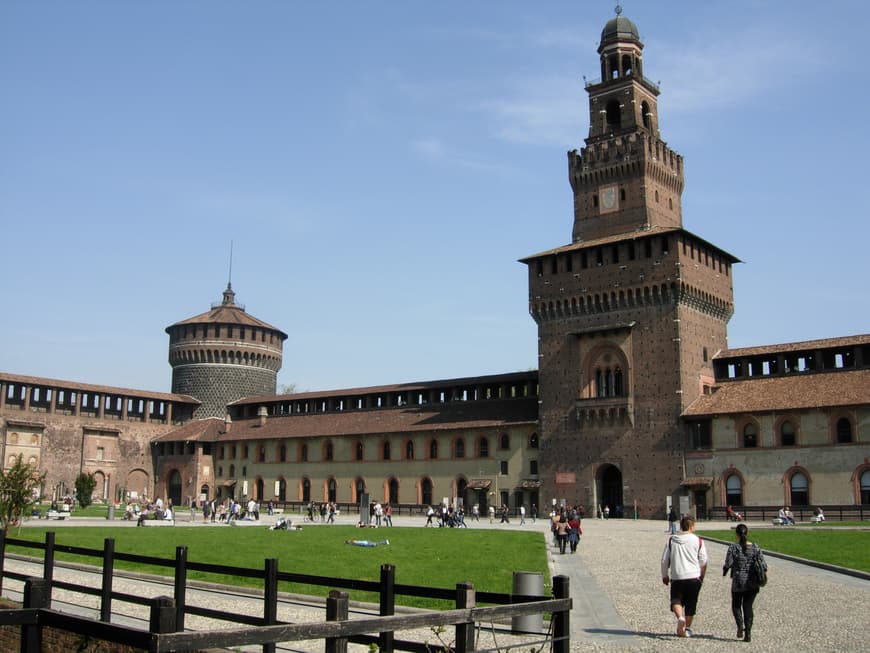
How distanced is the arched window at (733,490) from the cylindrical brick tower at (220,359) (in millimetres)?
47697

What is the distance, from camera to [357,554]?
24656 millimetres

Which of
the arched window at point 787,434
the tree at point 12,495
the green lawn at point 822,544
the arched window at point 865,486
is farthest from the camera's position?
the arched window at point 787,434

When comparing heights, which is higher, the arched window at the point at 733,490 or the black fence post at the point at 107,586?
the arched window at the point at 733,490

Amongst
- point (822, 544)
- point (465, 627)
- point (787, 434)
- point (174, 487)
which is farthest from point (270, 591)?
point (174, 487)

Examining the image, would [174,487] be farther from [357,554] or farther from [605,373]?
[357,554]

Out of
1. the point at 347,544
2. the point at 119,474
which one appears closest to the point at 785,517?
the point at 347,544

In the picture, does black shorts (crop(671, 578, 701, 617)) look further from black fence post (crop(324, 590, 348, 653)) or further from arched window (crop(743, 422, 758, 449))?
arched window (crop(743, 422, 758, 449))

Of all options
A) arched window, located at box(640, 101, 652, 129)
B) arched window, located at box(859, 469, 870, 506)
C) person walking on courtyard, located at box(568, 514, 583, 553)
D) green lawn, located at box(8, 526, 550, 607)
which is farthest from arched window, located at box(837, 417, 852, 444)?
person walking on courtyard, located at box(568, 514, 583, 553)

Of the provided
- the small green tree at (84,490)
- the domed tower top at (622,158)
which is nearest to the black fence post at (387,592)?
the domed tower top at (622,158)

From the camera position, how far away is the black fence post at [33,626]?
6758 mm

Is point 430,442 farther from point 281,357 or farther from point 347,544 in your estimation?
point 347,544

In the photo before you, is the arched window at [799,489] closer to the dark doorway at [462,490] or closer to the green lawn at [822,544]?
the green lawn at [822,544]

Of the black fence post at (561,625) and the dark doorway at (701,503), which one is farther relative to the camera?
the dark doorway at (701,503)

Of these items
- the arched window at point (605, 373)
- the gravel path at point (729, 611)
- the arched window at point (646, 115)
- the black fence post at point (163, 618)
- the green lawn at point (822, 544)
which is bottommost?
the gravel path at point (729, 611)
